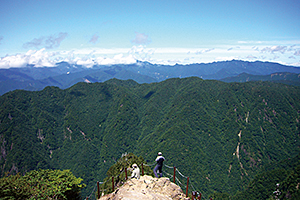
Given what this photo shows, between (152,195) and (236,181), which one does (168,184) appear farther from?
(236,181)

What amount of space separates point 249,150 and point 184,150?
70139 mm

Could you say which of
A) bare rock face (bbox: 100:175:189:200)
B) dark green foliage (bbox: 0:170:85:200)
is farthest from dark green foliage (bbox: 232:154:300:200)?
dark green foliage (bbox: 0:170:85:200)

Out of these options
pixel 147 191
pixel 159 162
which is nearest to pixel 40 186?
pixel 147 191

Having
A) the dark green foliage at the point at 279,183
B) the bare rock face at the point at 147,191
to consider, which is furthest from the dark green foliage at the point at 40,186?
the dark green foliage at the point at 279,183

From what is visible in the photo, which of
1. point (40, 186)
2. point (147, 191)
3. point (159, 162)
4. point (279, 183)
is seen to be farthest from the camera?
point (279, 183)

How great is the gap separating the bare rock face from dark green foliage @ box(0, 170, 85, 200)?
24.4ft

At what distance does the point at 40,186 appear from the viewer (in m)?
29.4

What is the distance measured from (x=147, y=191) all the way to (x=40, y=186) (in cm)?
1780

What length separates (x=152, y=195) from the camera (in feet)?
78.7

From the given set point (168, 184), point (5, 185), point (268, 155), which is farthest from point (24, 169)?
point (268, 155)

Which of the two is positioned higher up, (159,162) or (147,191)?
(159,162)

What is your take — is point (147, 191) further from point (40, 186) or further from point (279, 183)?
point (279, 183)

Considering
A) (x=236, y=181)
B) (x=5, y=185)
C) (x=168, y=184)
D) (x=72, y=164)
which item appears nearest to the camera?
(x=5, y=185)

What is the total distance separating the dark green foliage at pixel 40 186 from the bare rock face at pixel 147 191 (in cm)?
744
